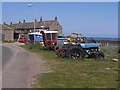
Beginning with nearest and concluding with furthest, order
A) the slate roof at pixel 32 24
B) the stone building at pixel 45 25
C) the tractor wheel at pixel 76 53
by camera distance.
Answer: the tractor wheel at pixel 76 53, the stone building at pixel 45 25, the slate roof at pixel 32 24

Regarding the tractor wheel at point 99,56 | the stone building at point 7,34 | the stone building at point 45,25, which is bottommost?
the tractor wheel at point 99,56

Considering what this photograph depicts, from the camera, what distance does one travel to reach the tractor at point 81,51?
2594cm

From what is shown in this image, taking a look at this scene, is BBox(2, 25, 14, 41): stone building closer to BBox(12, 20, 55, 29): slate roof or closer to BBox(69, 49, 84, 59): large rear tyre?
BBox(12, 20, 55, 29): slate roof

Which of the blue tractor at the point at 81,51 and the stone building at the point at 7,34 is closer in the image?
the blue tractor at the point at 81,51

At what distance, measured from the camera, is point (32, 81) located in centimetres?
1371

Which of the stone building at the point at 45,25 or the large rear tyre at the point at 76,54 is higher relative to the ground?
the stone building at the point at 45,25

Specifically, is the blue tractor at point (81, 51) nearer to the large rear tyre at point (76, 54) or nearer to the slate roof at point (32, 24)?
the large rear tyre at point (76, 54)

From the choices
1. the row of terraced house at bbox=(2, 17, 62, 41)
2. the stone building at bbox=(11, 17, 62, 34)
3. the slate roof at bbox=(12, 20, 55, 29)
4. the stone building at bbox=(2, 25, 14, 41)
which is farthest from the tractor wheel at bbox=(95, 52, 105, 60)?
the slate roof at bbox=(12, 20, 55, 29)

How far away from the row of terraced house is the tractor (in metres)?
63.9

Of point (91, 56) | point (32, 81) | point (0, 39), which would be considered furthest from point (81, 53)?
point (0, 39)

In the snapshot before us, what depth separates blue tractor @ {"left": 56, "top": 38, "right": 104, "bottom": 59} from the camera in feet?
85.1

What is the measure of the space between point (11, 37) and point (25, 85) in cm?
8058

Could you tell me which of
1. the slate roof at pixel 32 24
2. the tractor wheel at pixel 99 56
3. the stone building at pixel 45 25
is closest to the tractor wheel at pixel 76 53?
the tractor wheel at pixel 99 56

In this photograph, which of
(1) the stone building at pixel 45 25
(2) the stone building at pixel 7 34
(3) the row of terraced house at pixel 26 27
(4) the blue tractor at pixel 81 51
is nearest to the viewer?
(4) the blue tractor at pixel 81 51
